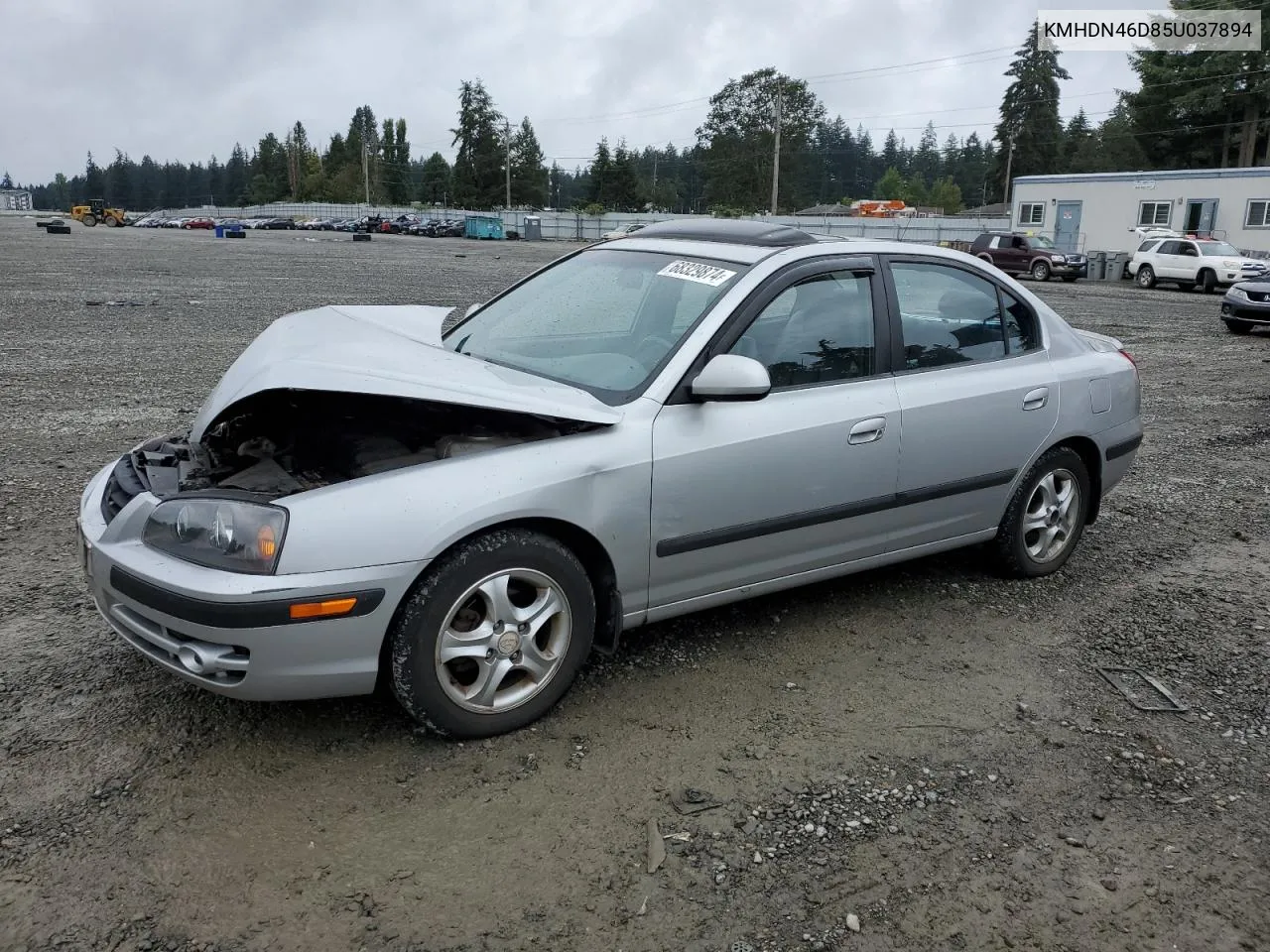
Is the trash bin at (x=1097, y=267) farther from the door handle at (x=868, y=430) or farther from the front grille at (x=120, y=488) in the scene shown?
the front grille at (x=120, y=488)

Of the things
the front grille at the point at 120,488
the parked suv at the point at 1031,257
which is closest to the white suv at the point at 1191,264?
the parked suv at the point at 1031,257

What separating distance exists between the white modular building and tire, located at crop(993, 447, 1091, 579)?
3651 cm

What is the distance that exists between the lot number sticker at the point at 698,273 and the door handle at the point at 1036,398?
60.4 inches

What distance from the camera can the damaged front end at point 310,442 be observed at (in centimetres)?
325

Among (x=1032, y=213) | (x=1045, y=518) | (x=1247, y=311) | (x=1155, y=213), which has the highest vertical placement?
(x=1032, y=213)

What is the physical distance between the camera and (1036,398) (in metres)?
4.43

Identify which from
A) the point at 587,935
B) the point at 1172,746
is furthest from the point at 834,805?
the point at 1172,746

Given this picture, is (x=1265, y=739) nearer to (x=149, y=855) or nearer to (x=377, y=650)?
(x=377, y=650)

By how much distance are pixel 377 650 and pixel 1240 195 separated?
43.7 m

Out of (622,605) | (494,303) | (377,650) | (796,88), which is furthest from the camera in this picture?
(796,88)

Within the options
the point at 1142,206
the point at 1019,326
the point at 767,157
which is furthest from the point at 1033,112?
the point at 1019,326

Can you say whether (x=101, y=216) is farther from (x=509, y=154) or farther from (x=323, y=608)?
(x=323, y=608)

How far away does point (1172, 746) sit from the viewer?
331cm

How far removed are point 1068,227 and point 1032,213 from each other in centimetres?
257
